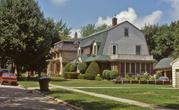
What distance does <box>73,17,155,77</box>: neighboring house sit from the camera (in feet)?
215

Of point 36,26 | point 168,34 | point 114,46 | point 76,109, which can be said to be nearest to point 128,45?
point 114,46

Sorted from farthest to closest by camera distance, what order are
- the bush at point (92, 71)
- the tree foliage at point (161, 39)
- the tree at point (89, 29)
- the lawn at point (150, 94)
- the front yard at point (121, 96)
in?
the tree at point (89, 29) < the tree foliage at point (161, 39) < the bush at point (92, 71) < the lawn at point (150, 94) < the front yard at point (121, 96)

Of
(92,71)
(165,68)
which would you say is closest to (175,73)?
(92,71)

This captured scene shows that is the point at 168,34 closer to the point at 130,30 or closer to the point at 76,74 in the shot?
the point at 130,30

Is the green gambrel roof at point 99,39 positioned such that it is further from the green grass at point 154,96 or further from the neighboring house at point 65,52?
the green grass at point 154,96

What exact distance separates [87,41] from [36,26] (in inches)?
828

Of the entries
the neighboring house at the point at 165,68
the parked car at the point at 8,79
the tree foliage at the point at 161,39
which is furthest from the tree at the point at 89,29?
the parked car at the point at 8,79

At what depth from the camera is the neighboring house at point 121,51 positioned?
2576 inches

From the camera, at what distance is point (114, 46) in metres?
68.1

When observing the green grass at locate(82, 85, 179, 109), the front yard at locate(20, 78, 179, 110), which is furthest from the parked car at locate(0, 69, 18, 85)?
the green grass at locate(82, 85, 179, 109)

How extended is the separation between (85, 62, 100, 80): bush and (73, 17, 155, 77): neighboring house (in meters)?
1.72

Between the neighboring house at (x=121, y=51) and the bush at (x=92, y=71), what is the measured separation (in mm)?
1721

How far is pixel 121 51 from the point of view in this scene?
68375 millimetres

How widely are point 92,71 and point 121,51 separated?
793 cm
